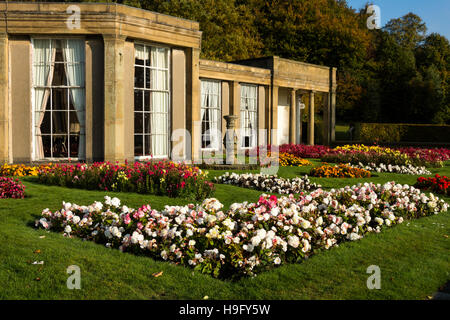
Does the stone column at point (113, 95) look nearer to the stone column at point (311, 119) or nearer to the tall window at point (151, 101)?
the tall window at point (151, 101)

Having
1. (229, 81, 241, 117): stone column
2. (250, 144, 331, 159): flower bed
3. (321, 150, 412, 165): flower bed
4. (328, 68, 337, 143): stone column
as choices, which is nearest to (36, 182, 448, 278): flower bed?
(321, 150, 412, 165): flower bed

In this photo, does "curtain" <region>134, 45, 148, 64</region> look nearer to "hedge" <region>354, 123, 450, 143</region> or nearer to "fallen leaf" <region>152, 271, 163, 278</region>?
"fallen leaf" <region>152, 271, 163, 278</region>

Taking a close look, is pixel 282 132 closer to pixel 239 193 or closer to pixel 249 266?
pixel 239 193

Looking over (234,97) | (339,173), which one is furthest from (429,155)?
(234,97)

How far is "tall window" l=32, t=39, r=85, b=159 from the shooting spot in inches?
559

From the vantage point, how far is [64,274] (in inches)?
191

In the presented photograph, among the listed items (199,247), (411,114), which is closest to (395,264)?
(199,247)

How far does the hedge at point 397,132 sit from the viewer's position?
34.0 metres

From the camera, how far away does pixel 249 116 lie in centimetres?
2469

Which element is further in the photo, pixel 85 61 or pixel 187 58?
pixel 187 58

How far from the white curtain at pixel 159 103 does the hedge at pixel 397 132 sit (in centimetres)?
2219

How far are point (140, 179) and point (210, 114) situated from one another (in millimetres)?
12646

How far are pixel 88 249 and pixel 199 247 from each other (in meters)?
1.48

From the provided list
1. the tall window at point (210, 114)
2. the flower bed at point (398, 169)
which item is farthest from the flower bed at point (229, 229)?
the tall window at point (210, 114)
